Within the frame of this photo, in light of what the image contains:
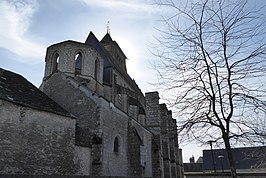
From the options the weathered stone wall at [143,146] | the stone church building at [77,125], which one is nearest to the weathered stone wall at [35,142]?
the stone church building at [77,125]

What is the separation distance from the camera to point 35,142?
36.2 ft

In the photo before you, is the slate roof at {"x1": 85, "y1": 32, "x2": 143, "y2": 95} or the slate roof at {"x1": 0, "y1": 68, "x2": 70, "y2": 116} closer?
the slate roof at {"x1": 0, "y1": 68, "x2": 70, "y2": 116}

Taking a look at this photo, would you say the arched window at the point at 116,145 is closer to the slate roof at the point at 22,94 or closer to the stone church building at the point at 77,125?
the stone church building at the point at 77,125

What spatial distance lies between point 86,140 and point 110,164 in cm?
208

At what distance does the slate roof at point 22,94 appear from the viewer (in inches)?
434

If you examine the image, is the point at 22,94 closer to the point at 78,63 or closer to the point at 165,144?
the point at 78,63

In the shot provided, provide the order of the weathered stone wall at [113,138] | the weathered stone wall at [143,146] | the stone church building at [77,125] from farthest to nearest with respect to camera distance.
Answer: the weathered stone wall at [143,146]
the weathered stone wall at [113,138]
the stone church building at [77,125]

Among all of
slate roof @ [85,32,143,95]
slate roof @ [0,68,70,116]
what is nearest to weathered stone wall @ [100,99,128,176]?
slate roof @ [0,68,70,116]

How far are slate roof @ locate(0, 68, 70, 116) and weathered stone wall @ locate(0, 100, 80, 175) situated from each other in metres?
0.26

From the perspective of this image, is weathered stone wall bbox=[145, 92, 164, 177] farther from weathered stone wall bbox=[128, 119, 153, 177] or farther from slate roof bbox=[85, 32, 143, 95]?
slate roof bbox=[85, 32, 143, 95]

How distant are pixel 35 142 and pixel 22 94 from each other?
2.72 m

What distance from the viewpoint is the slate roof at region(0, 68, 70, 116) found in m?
11.0

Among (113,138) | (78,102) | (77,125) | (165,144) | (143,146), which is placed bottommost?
(143,146)

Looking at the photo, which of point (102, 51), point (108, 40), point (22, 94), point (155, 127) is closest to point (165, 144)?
point (155, 127)
